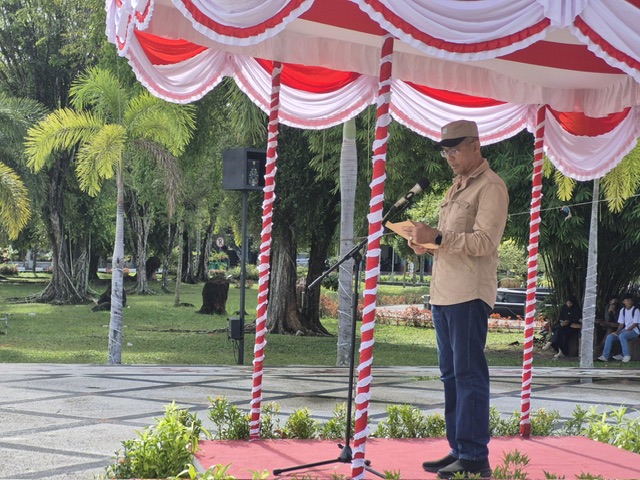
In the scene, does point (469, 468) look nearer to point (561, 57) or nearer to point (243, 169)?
point (561, 57)

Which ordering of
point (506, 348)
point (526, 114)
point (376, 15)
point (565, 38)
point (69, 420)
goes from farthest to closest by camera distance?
point (506, 348)
point (69, 420)
point (526, 114)
point (565, 38)
point (376, 15)

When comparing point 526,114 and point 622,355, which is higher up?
point 526,114

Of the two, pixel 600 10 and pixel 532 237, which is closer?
pixel 600 10

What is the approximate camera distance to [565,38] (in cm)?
664

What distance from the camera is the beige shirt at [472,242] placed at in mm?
5676

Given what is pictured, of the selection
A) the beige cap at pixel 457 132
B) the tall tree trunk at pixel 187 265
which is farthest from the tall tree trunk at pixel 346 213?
the tall tree trunk at pixel 187 265

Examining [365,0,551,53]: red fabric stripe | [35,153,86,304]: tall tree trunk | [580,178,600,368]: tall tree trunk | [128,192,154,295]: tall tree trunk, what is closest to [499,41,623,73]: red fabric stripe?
[365,0,551,53]: red fabric stripe

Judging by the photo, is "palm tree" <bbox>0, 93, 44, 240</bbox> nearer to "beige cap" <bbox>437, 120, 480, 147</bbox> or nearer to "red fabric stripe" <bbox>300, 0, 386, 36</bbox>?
"red fabric stripe" <bbox>300, 0, 386, 36</bbox>

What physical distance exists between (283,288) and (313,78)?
57.4ft

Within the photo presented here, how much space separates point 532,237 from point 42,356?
46.3 ft

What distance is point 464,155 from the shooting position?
5.93m

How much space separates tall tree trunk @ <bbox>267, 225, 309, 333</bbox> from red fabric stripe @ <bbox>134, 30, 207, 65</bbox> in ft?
56.2

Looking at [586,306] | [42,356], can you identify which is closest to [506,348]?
[586,306]

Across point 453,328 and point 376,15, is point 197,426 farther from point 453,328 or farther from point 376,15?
point 376,15
